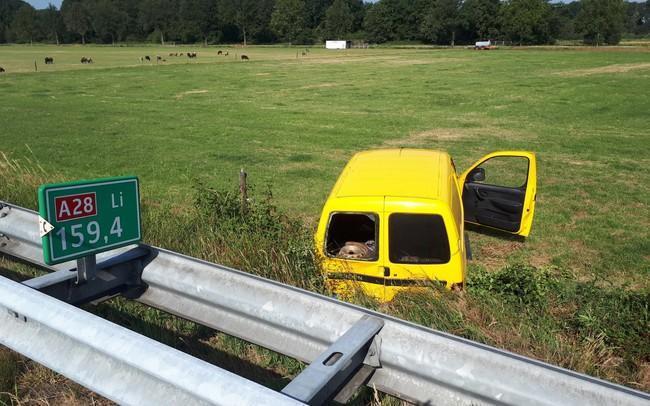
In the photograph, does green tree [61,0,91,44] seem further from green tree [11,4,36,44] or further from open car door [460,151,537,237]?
open car door [460,151,537,237]

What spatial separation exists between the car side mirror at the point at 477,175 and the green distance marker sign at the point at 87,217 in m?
6.72

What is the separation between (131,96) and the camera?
3241cm

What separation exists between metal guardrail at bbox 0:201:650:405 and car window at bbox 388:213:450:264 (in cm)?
297

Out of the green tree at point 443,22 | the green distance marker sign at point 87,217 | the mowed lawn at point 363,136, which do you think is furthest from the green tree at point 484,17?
the green distance marker sign at point 87,217

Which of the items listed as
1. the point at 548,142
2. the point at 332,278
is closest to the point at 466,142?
the point at 548,142

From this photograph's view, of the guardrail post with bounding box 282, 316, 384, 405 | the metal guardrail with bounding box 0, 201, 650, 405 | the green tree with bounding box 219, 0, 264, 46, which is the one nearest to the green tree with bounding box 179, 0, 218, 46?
the green tree with bounding box 219, 0, 264, 46

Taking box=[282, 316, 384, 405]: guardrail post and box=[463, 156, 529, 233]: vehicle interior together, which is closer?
box=[282, 316, 384, 405]: guardrail post

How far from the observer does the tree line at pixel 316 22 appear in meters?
133

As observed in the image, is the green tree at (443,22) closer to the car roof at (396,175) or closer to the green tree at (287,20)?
the green tree at (287,20)

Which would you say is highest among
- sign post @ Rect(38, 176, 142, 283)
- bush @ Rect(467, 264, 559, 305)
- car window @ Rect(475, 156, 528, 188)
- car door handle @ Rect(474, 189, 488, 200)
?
sign post @ Rect(38, 176, 142, 283)

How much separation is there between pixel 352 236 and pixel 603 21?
142893mm

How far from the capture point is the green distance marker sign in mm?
2645

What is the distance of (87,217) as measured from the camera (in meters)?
2.79

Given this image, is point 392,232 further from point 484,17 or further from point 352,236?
point 484,17
